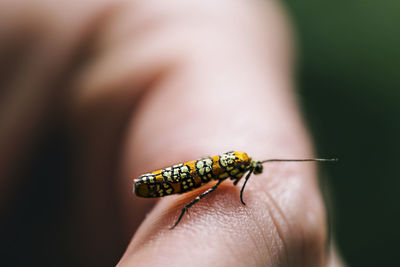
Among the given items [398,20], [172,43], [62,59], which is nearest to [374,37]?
[398,20]

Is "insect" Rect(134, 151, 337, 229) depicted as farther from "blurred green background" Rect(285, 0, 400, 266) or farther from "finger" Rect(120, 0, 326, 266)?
"blurred green background" Rect(285, 0, 400, 266)

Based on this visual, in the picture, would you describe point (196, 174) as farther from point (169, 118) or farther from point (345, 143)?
point (345, 143)

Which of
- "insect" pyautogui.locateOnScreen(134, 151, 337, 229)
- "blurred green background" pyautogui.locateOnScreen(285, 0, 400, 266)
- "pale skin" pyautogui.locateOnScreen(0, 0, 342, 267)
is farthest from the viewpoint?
"blurred green background" pyautogui.locateOnScreen(285, 0, 400, 266)

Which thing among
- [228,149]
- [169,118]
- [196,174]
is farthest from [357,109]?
[196,174]

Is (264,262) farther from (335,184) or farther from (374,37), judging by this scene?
(374,37)

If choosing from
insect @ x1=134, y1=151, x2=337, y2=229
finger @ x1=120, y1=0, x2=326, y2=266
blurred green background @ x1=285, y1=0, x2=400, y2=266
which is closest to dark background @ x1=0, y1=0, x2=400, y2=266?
blurred green background @ x1=285, y1=0, x2=400, y2=266

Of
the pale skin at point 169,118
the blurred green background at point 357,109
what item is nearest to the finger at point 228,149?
the pale skin at point 169,118
